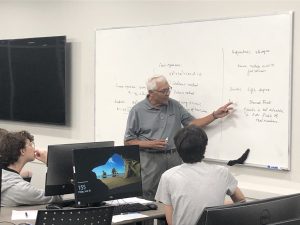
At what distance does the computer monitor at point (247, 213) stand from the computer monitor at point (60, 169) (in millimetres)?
1775

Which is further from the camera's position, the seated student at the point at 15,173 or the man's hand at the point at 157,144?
the man's hand at the point at 157,144

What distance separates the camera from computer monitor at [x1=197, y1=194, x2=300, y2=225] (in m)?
1.57

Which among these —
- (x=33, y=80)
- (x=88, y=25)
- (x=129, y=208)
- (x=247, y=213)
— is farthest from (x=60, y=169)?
(x=33, y=80)

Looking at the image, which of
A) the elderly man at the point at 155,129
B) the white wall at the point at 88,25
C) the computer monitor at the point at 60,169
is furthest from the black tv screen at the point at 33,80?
the computer monitor at the point at 60,169

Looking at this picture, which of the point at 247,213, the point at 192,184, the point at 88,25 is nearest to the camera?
the point at 247,213

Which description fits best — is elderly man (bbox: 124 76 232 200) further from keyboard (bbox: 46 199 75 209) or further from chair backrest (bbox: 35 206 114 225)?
chair backrest (bbox: 35 206 114 225)

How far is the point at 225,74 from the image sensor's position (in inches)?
159

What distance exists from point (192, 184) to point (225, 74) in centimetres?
166

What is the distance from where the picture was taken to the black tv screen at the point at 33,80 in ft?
17.7

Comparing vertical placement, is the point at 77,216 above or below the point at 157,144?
below

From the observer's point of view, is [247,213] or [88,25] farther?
[88,25]

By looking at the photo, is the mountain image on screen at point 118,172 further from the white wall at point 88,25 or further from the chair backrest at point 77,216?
the white wall at point 88,25

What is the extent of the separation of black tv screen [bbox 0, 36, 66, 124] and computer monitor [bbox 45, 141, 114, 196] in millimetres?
2149

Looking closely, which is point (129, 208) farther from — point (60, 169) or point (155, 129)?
point (155, 129)
